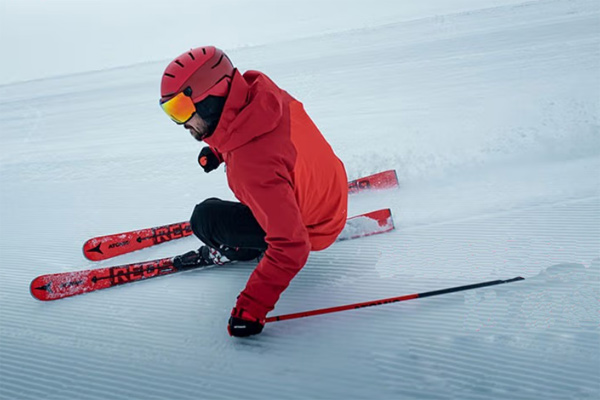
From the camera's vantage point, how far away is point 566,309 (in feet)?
5.08

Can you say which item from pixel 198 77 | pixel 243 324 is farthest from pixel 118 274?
pixel 198 77

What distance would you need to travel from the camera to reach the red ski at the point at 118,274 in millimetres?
2082

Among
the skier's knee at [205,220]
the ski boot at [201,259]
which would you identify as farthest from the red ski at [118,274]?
the skier's knee at [205,220]

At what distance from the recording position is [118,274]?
2.13m

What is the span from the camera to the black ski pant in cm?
181

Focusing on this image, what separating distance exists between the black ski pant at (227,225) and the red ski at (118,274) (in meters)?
0.35

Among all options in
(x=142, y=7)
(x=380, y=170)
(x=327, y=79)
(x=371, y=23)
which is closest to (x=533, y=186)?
(x=380, y=170)

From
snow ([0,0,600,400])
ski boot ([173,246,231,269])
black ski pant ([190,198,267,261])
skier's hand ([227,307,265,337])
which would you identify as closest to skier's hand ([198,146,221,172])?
black ski pant ([190,198,267,261])

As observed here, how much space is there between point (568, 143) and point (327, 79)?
289cm

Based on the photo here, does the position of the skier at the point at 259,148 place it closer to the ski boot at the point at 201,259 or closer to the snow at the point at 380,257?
the snow at the point at 380,257

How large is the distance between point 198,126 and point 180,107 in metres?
0.09

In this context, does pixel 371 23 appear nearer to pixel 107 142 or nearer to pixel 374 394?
pixel 107 142

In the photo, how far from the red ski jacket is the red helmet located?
47 millimetres

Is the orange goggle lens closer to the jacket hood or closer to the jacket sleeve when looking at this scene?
the jacket hood
